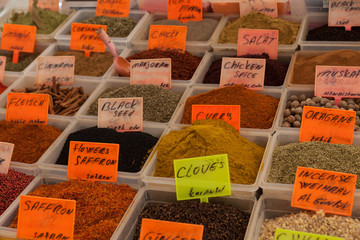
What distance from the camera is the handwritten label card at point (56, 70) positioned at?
2.72 metres

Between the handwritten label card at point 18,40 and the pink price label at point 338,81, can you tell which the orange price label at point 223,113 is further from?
the handwritten label card at point 18,40

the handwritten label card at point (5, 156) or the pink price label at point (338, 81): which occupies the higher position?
the pink price label at point (338, 81)

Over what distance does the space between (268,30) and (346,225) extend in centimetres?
125

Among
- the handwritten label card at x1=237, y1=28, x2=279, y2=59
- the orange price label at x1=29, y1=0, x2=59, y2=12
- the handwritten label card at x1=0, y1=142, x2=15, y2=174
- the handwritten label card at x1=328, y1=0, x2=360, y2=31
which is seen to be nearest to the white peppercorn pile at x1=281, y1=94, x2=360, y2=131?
the handwritten label card at x1=237, y1=28, x2=279, y2=59

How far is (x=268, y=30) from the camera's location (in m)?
2.56

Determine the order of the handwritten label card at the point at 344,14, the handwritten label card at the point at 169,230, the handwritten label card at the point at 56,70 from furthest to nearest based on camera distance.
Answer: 1. the handwritten label card at the point at 56,70
2. the handwritten label card at the point at 344,14
3. the handwritten label card at the point at 169,230

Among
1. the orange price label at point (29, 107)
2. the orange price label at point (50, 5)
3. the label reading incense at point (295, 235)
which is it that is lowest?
the label reading incense at point (295, 235)

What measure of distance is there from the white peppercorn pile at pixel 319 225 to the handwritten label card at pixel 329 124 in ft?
1.30

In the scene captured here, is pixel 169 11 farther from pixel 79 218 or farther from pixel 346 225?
pixel 346 225

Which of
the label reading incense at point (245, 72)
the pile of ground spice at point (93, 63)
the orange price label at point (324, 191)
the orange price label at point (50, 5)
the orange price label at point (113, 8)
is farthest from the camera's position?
the orange price label at point (50, 5)

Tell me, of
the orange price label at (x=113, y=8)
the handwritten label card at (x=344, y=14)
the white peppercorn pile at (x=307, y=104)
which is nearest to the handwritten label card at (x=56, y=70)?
the orange price label at (x=113, y=8)

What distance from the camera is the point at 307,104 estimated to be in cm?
221

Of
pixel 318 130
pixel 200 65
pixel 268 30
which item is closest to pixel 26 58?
pixel 200 65

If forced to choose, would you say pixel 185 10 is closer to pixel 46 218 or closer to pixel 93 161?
pixel 93 161
